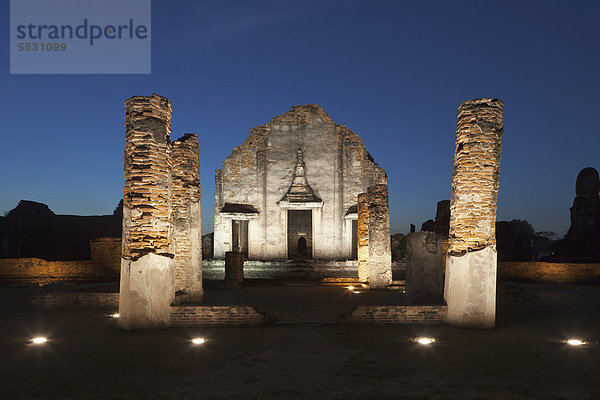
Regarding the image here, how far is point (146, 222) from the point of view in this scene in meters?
7.52

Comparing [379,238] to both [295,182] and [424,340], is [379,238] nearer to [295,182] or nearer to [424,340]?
[424,340]

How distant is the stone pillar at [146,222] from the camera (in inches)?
287

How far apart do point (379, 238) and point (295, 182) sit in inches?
343

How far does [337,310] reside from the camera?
9.27m

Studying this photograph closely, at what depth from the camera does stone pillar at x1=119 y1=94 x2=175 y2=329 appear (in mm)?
7301

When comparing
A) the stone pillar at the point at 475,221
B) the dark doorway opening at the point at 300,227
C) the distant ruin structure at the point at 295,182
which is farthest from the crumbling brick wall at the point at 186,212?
the dark doorway opening at the point at 300,227

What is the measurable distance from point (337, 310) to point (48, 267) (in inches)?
500

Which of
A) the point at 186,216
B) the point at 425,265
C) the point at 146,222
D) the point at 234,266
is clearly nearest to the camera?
the point at 146,222

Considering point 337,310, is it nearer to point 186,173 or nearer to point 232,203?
point 186,173

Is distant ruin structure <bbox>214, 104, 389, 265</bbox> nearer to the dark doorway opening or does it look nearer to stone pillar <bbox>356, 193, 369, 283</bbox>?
stone pillar <bbox>356, 193, 369, 283</bbox>

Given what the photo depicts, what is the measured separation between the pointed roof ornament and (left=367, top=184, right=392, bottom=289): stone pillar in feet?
26.0

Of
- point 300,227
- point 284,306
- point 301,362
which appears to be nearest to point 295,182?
point 300,227

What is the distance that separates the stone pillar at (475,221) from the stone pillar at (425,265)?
2.89m

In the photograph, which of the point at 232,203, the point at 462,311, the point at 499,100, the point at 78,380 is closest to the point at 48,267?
the point at 232,203
